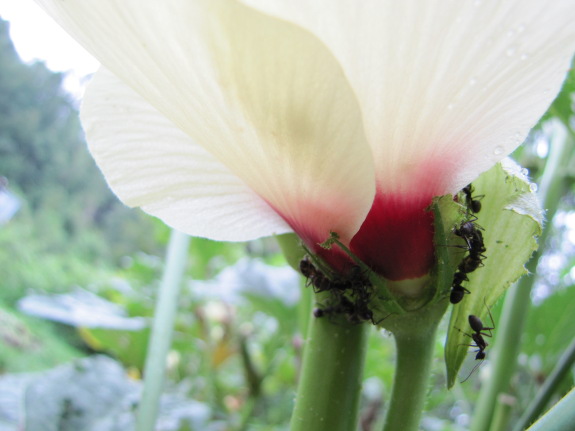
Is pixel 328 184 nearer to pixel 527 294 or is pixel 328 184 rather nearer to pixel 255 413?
pixel 527 294

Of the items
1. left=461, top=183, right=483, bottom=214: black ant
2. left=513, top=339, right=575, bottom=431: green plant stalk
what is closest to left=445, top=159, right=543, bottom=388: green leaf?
left=461, top=183, right=483, bottom=214: black ant

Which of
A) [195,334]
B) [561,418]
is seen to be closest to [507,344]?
[561,418]

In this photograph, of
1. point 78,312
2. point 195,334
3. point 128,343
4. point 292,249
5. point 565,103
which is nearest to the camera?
point 292,249

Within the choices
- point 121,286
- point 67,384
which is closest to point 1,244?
point 121,286

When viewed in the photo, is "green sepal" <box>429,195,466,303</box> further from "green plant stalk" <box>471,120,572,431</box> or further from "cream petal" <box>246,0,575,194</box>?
"green plant stalk" <box>471,120,572,431</box>

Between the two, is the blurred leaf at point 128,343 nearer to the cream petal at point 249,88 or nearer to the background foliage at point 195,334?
the background foliage at point 195,334

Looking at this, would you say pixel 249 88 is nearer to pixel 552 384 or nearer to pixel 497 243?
pixel 497 243

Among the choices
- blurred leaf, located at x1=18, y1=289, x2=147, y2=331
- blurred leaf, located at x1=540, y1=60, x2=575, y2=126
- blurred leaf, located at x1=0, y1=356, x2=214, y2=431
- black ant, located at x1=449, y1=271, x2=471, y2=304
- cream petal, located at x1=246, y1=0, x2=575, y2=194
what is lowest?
blurred leaf, located at x1=0, y1=356, x2=214, y2=431
